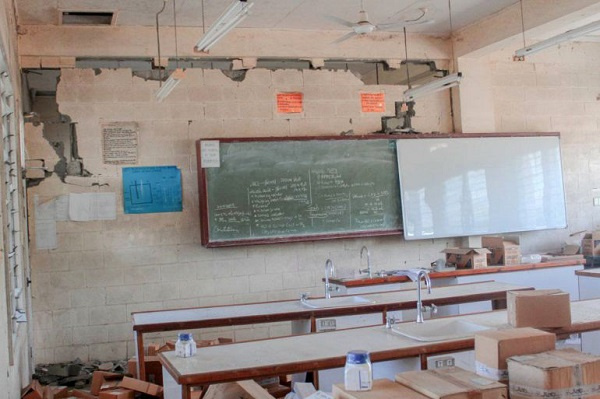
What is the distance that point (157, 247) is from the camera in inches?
262

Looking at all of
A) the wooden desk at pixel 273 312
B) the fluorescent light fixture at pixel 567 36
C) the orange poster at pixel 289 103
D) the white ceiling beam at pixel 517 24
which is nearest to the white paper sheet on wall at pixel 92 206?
the orange poster at pixel 289 103

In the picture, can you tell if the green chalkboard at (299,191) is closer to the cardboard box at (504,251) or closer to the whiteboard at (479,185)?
the whiteboard at (479,185)

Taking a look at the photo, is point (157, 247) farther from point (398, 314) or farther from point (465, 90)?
point (465, 90)

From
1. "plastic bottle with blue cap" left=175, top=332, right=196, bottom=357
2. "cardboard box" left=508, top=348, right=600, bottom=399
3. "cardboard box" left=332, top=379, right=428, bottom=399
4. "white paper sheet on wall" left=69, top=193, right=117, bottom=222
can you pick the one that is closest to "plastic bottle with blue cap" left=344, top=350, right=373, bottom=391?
"cardboard box" left=332, top=379, right=428, bottom=399

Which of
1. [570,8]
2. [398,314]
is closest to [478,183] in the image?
[570,8]

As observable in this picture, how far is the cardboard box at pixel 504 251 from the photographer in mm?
6809

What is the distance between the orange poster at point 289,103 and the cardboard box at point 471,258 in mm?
2252

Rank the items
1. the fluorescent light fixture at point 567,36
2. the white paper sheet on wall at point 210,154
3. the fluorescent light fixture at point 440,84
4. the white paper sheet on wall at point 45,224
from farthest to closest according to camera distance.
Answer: the white paper sheet on wall at point 210,154 → the white paper sheet on wall at point 45,224 → the fluorescent light fixture at point 440,84 → the fluorescent light fixture at point 567,36

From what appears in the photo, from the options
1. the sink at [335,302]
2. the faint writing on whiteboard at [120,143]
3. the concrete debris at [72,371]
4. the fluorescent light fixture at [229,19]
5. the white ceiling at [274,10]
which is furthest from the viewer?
the faint writing on whiteboard at [120,143]

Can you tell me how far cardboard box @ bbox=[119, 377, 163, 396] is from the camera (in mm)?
4469

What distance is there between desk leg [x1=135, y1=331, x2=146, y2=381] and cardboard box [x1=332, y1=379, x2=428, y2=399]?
2.33 metres

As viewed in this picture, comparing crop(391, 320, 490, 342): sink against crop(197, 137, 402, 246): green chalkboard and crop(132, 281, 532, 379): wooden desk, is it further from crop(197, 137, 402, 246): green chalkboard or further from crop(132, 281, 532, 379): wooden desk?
crop(197, 137, 402, 246): green chalkboard

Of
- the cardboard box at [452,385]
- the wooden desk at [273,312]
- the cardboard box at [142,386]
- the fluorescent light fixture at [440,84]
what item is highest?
the fluorescent light fixture at [440,84]

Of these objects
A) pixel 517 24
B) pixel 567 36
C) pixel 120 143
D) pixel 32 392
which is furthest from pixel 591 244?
pixel 32 392
